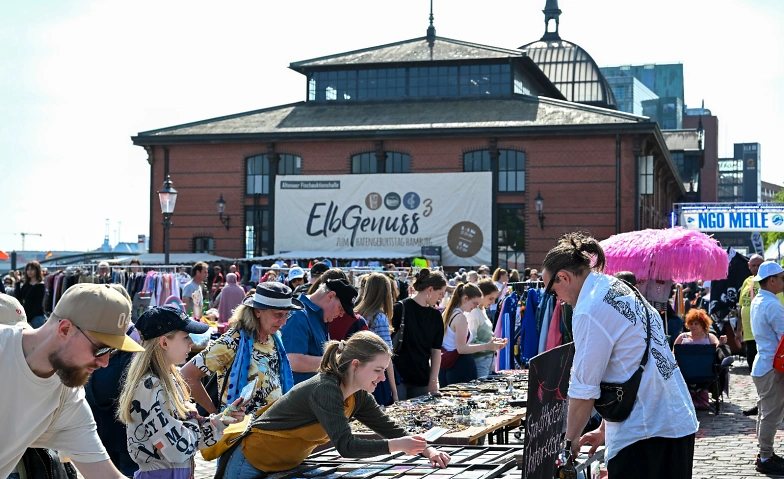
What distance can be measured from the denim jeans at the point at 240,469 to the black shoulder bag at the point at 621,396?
192 cm

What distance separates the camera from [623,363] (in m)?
4.75

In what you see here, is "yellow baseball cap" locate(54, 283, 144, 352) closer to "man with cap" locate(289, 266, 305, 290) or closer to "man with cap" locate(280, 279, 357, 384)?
"man with cap" locate(280, 279, 357, 384)

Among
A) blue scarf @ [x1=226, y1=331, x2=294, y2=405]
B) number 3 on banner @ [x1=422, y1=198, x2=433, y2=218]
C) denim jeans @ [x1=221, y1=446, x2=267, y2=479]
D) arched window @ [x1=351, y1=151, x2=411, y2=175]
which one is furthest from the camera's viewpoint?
arched window @ [x1=351, y1=151, x2=411, y2=175]

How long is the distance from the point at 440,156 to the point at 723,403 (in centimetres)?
2638

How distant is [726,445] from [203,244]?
114 ft

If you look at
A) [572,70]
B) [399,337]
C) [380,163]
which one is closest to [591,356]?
[399,337]

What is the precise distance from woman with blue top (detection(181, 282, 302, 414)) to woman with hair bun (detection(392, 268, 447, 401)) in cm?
351

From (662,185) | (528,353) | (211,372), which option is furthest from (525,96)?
(211,372)

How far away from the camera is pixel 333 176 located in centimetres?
4125

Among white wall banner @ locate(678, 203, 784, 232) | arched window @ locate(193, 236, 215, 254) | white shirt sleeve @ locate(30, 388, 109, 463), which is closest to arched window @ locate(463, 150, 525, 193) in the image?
arched window @ locate(193, 236, 215, 254)

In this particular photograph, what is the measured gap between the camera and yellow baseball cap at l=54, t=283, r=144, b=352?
10.9 feet

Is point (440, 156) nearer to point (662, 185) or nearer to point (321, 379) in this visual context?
point (662, 185)

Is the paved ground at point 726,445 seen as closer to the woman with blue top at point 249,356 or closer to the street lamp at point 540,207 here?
the woman with blue top at point 249,356

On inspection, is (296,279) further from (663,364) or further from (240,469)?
(663,364)
